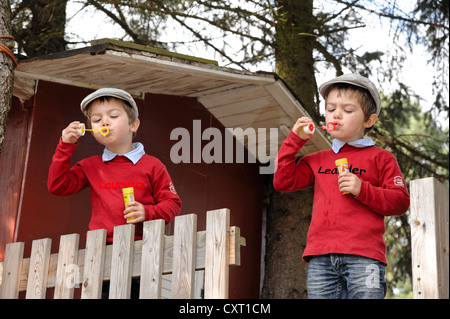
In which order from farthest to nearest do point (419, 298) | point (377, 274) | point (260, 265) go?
point (260, 265)
point (377, 274)
point (419, 298)

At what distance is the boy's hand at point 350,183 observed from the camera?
3969 mm

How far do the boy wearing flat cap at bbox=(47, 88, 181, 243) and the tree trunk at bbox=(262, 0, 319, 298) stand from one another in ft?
9.32

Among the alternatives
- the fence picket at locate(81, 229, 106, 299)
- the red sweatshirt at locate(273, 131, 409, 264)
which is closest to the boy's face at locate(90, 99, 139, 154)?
the fence picket at locate(81, 229, 106, 299)

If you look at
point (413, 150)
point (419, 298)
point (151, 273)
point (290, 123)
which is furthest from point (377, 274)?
point (413, 150)

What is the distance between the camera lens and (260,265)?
7898 mm

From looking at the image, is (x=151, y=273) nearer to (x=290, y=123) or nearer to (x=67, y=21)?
(x=290, y=123)

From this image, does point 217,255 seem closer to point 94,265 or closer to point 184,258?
point 184,258

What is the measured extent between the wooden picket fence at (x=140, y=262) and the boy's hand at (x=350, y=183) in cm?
71

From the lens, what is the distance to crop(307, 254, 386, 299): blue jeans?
12.9 ft

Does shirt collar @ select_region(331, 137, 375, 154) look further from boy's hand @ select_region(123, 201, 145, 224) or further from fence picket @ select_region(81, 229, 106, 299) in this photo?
fence picket @ select_region(81, 229, 106, 299)

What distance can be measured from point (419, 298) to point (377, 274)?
23.6 inches

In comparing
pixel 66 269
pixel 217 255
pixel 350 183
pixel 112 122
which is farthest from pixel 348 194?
pixel 66 269
